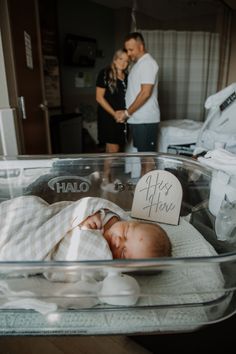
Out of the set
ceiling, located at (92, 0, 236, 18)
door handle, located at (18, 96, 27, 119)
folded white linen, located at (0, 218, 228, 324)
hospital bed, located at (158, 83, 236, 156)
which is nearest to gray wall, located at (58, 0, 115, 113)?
ceiling, located at (92, 0, 236, 18)

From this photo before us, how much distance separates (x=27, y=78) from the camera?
138 cm

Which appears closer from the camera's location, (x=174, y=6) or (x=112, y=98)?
(x=112, y=98)

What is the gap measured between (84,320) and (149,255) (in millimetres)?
212

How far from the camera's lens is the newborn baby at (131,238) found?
67cm

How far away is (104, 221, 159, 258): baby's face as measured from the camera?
0.67 meters

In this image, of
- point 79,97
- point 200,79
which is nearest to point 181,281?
point 200,79

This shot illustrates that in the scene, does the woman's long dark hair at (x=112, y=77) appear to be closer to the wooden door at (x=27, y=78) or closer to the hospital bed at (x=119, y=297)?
the wooden door at (x=27, y=78)

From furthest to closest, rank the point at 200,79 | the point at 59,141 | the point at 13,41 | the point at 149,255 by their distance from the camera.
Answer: the point at 200,79
the point at 59,141
the point at 13,41
the point at 149,255

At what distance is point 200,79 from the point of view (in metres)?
2.68

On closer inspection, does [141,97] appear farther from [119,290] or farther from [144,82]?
[119,290]

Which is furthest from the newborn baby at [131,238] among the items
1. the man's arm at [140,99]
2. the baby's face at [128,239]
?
the man's arm at [140,99]

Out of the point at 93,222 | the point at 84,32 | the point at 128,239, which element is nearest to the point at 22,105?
the point at 93,222

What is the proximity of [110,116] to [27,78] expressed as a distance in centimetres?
77

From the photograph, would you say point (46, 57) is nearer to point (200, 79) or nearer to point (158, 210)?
point (200, 79)
